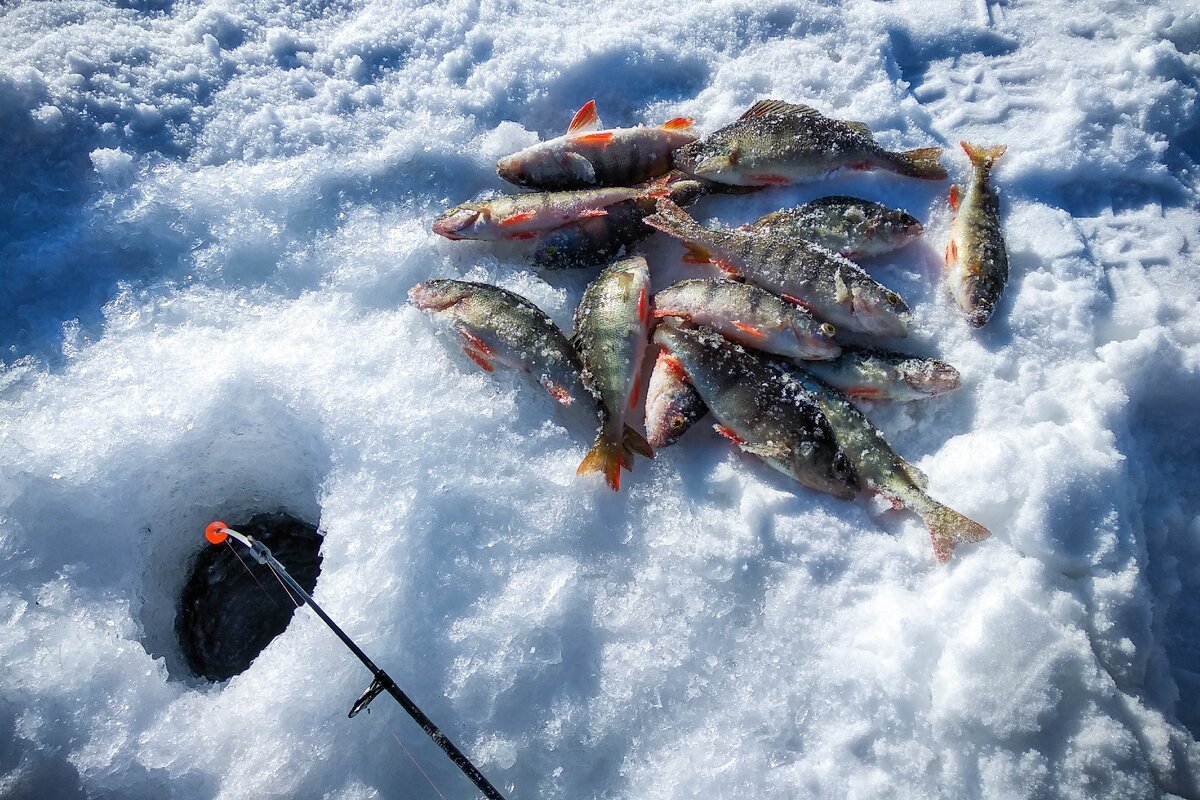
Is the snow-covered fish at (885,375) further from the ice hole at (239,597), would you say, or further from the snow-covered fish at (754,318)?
the ice hole at (239,597)

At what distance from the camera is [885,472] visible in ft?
11.3

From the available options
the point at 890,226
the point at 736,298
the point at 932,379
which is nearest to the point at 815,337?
the point at 736,298

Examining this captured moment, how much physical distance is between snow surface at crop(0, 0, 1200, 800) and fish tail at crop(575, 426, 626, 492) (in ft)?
0.51

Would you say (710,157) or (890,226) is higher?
(710,157)

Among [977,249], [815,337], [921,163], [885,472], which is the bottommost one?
[885,472]

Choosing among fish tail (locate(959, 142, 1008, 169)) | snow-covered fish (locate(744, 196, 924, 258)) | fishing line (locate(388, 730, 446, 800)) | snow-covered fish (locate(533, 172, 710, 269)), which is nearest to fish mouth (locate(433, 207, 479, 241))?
snow-covered fish (locate(533, 172, 710, 269))

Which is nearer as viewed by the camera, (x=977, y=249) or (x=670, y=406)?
(x=670, y=406)

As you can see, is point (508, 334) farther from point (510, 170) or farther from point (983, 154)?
point (983, 154)

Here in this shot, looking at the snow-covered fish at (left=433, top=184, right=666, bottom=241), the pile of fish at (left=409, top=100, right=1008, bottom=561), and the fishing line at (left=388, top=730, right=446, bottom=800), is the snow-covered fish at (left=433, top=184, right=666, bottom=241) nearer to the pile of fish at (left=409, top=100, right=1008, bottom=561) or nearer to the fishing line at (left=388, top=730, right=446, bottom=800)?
the pile of fish at (left=409, top=100, right=1008, bottom=561)

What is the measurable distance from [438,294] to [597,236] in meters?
1.03

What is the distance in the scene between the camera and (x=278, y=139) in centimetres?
454

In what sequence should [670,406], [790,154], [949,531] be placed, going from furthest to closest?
[790,154]
[670,406]
[949,531]

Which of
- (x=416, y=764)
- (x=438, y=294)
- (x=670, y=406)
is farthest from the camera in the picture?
(x=438, y=294)

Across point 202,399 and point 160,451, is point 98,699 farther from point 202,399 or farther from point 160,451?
point 202,399
